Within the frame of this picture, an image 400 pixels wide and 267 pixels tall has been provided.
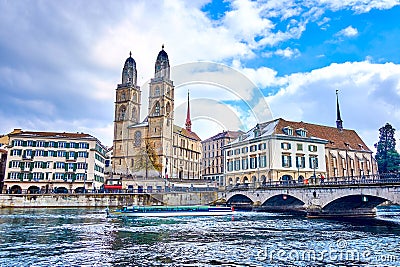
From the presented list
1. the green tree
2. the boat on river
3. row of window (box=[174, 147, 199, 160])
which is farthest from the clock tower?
the green tree

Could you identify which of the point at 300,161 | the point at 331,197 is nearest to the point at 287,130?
the point at 300,161

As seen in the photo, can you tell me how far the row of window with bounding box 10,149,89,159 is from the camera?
6638 centimetres

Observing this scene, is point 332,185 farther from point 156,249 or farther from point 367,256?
point 156,249

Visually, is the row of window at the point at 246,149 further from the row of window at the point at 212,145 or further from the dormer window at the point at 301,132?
the row of window at the point at 212,145

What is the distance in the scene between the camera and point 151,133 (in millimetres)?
92688

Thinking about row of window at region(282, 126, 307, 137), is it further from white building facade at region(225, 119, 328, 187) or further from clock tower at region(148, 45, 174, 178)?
clock tower at region(148, 45, 174, 178)

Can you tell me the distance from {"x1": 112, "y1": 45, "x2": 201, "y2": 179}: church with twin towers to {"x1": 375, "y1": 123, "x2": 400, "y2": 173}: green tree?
5162 cm

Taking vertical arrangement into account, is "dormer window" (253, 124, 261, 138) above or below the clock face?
below

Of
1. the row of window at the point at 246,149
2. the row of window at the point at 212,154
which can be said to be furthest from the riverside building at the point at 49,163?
the row of window at the point at 212,154

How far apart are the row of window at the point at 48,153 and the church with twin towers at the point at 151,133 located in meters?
19.0

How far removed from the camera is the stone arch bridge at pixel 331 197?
32062 millimetres

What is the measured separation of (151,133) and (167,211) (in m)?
51.8

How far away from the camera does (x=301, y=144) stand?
63.3 m

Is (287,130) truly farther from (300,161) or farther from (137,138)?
(137,138)
